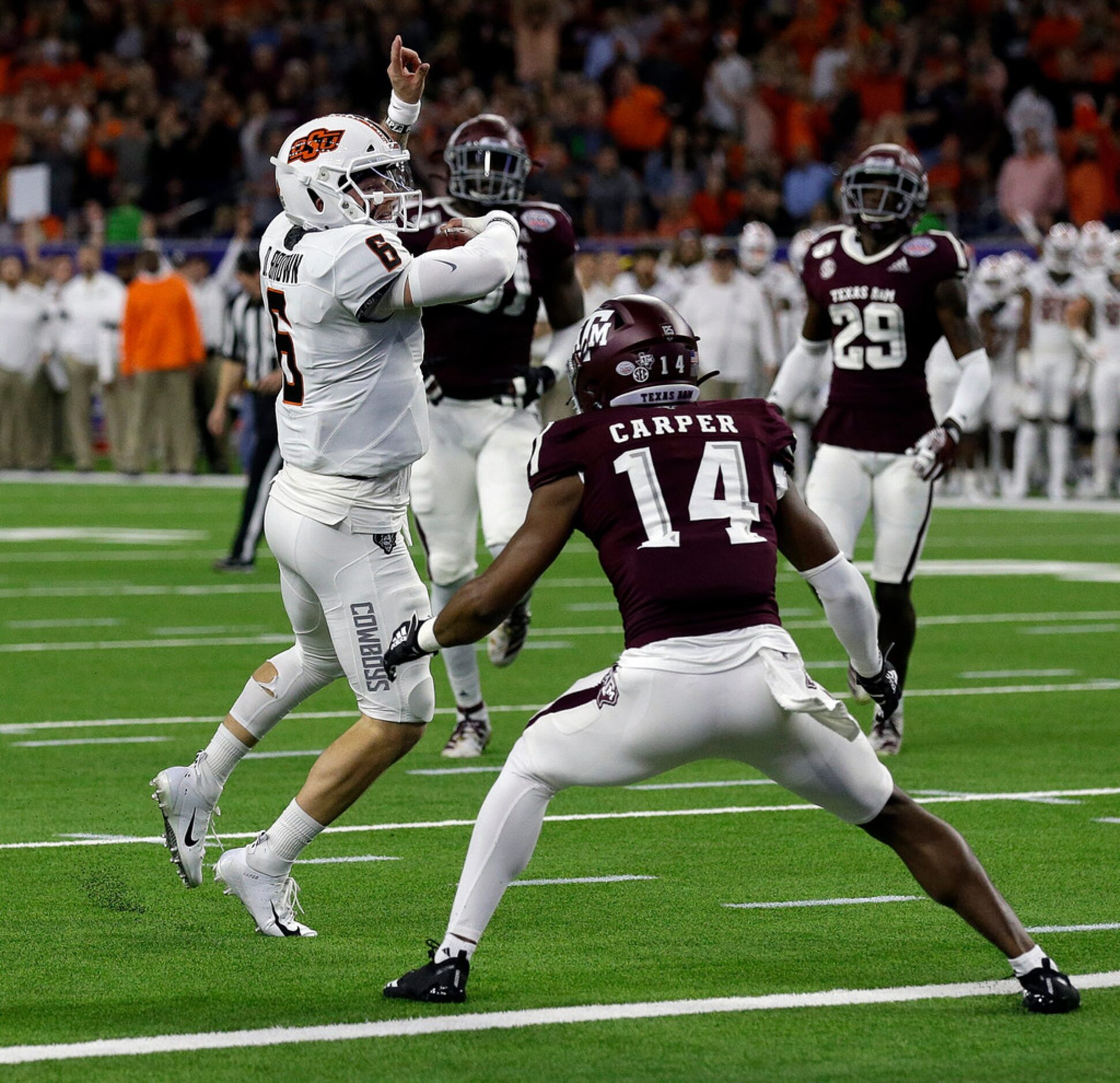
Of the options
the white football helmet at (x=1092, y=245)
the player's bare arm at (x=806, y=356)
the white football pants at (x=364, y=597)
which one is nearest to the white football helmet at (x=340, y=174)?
the white football pants at (x=364, y=597)

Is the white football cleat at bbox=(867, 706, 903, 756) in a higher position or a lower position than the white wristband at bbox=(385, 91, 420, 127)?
lower

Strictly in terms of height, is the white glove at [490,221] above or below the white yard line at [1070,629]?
above

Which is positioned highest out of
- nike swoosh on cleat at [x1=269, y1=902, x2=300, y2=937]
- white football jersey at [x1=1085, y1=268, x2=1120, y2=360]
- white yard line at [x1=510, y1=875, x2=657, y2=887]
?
nike swoosh on cleat at [x1=269, y1=902, x2=300, y2=937]

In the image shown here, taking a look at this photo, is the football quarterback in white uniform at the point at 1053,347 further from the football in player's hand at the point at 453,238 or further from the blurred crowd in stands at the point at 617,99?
the football in player's hand at the point at 453,238

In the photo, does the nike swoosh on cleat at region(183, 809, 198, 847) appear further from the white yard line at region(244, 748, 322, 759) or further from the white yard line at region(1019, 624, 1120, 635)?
the white yard line at region(1019, 624, 1120, 635)

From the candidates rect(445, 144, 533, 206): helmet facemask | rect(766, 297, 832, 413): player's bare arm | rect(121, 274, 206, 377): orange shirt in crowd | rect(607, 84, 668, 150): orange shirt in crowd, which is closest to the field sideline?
rect(766, 297, 832, 413): player's bare arm

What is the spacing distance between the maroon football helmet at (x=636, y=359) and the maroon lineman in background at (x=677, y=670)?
2.6 inches

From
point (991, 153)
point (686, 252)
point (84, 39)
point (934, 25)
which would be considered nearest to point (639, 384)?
point (686, 252)

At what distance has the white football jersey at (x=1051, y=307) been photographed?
20.9 m

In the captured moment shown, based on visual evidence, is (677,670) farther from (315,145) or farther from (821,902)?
(315,145)

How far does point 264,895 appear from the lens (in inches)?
222

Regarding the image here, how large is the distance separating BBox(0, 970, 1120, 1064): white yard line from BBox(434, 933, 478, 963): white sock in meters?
0.12

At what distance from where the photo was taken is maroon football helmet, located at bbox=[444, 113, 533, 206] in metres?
8.41

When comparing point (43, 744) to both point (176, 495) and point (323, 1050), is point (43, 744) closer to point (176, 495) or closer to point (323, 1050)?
point (323, 1050)
